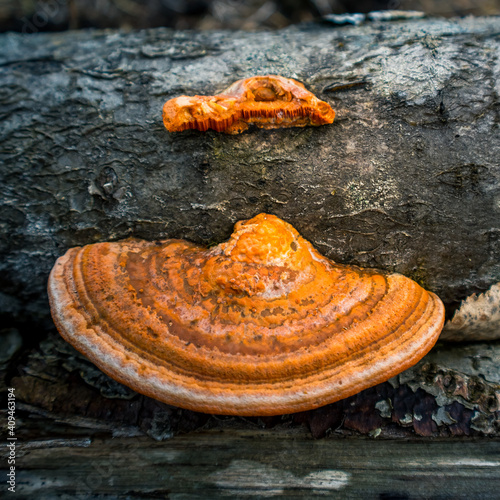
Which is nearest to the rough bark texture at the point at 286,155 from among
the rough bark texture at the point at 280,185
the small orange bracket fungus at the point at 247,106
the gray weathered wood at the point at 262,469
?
the rough bark texture at the point at 280,185

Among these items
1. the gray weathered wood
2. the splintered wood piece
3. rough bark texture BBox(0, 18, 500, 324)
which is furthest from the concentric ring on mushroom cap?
the gray weathered wood

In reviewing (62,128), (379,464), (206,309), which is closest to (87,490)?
(206,309)

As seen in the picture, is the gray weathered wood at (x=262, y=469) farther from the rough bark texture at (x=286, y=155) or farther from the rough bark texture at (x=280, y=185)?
the rough bark texture at (x=286, y=155)

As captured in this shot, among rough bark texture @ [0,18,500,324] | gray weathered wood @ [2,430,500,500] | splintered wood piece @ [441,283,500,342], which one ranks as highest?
rough bark texture @ [0,18,500,324]

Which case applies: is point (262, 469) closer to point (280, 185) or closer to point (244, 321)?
point (244, 321)

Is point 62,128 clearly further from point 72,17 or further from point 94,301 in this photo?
point 72,17

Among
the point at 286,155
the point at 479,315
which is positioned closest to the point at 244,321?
the point at 286,155

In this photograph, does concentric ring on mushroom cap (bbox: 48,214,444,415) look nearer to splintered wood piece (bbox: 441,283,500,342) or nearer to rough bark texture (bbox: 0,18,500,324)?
rough bark texture (bbox: 0,18,500,324)
